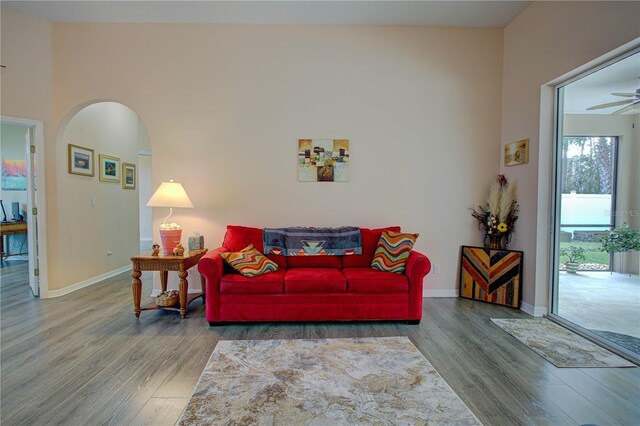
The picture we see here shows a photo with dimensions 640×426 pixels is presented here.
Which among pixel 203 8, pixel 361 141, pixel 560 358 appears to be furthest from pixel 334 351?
pixel 203 8

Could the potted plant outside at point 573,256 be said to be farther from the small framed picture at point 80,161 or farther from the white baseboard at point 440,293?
the small framed picture at point 80,161

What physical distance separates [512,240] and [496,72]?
2160mm

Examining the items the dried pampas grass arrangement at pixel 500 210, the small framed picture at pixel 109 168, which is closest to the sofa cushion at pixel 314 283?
the dried pampas grass arrangement at pixel 500 210

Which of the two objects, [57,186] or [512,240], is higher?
[57,186]

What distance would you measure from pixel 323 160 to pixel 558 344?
298 centimetres

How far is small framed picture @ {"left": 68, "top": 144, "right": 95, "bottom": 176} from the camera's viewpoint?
3.97m

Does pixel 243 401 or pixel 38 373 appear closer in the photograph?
pixel 243 401

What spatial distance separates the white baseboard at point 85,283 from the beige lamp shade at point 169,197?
1820mm

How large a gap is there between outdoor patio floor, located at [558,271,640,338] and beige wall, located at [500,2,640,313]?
0.68 ft

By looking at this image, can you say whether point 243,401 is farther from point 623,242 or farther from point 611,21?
point 611,21

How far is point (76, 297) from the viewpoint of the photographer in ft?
12.2

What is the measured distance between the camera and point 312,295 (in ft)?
9.82

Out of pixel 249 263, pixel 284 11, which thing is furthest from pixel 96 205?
pixel 284 11

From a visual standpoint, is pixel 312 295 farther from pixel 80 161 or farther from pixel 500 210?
pixel 80 161
